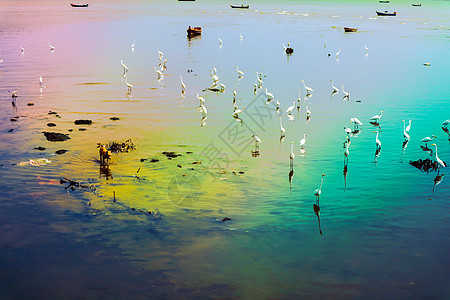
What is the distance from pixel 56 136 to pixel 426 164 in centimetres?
1587

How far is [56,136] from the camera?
22.9 meters

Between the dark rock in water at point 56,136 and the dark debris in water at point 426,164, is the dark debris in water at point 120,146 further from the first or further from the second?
the dark debris in water at point 426,164

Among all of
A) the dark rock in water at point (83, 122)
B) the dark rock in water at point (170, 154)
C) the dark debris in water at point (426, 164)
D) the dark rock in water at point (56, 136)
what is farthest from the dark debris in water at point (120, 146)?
the dark debris in water at point (426, 164)

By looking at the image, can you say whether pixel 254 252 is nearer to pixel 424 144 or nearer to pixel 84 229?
pixel 84 229

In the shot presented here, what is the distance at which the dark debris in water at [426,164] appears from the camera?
65.4 ft

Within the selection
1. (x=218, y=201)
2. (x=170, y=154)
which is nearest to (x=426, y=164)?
(x=218, y=201)

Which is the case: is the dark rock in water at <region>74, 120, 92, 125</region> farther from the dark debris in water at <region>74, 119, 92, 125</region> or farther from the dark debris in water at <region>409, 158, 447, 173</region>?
the dark debris in water at <region>409, 158, 447, 173</region>

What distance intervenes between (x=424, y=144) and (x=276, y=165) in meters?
8.10

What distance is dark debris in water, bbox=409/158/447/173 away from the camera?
1993cm

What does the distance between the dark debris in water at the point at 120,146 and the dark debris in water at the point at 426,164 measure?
38.4 feet

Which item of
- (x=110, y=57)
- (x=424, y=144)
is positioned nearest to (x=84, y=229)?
(x=424, y=144)

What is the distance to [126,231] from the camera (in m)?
14.2

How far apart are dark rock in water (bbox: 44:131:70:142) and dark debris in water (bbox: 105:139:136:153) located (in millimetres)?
2340

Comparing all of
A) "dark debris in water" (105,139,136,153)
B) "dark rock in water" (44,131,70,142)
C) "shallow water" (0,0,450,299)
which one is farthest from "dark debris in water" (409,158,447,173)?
"dark rock in water" (44,131,70,142)
